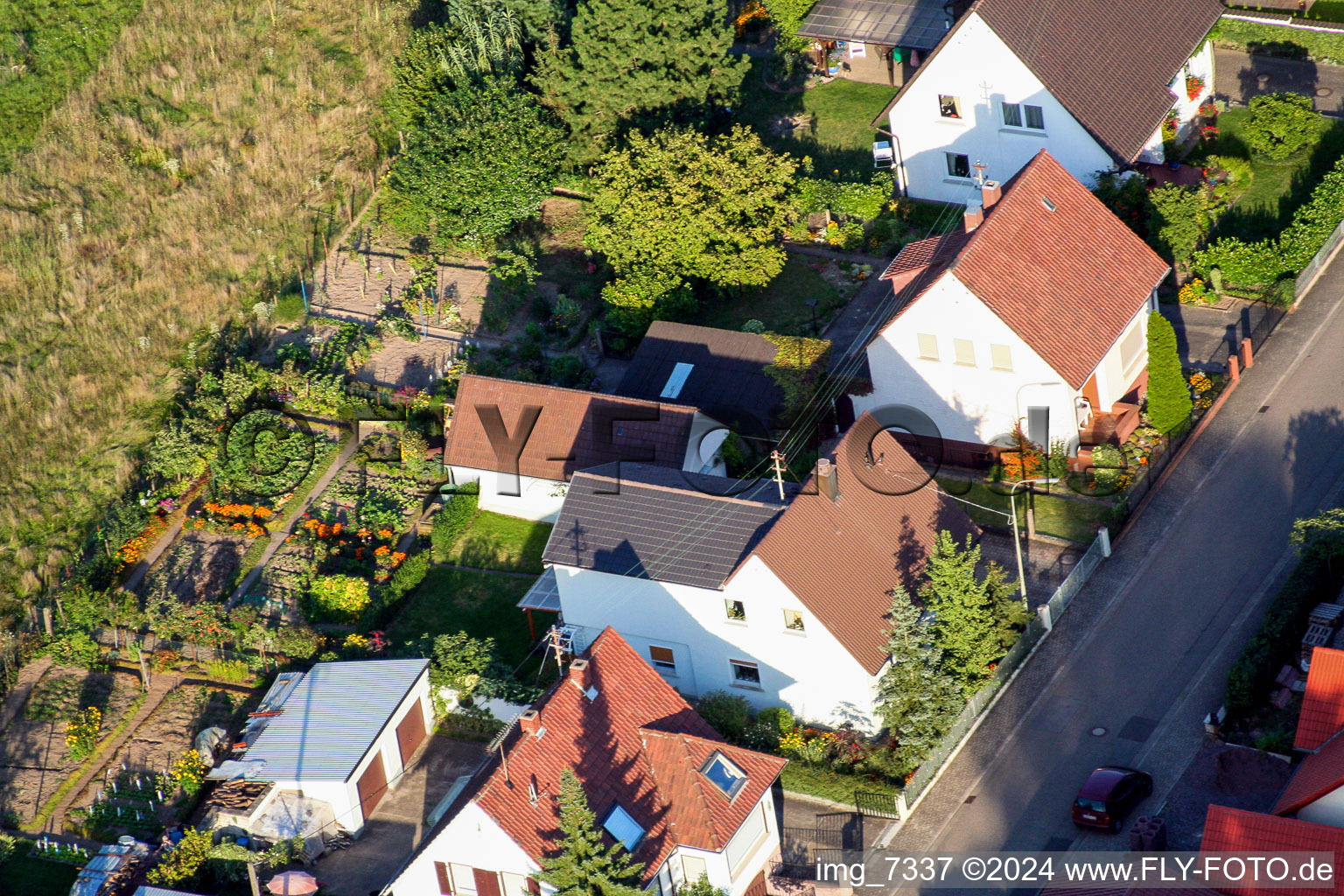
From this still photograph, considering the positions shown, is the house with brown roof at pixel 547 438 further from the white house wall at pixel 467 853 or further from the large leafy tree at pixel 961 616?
the white house wall at pixel 467 853

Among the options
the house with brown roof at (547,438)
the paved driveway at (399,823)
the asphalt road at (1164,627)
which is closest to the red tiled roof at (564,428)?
the house with brown roof at (547,438)

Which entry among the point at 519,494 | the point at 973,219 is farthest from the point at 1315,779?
the point at 519,494

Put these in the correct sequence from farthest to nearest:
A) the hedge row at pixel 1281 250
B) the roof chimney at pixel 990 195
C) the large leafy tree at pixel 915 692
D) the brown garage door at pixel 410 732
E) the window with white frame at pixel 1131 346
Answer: the hedge row at pixel 1281 250
the roof chimney at pixel 990 195
the window with white frame at pixel 1131 346
the brown garage door at pixel 410 732
the large leafy tree at pixel 915 692

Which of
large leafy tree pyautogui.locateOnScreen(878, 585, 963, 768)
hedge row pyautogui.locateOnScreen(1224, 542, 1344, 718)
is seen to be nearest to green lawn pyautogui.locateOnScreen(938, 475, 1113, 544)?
hedge row pyautogui.locateOnScreen(1224, 542, 1344, 718)

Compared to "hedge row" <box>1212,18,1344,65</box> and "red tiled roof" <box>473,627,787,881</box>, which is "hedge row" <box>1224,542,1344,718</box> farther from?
"hedge row" <box>1212,18,1344,65</box>

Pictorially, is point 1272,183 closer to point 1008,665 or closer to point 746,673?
point 1008,665

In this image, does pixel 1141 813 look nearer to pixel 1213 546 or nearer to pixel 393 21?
pixel 1213 546

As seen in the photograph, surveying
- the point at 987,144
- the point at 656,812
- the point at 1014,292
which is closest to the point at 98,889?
the point at 656,812
